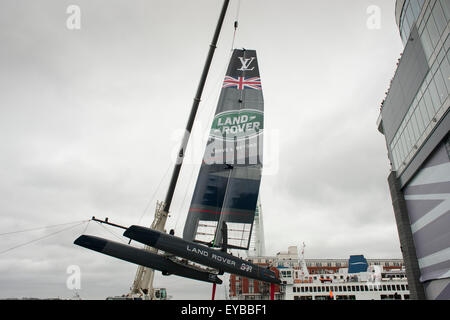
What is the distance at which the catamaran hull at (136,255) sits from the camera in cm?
1252

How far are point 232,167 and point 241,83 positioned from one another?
237 inches

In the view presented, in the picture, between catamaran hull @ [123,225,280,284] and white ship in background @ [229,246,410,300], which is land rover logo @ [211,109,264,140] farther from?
white ship in background @ [229,246,410,300]

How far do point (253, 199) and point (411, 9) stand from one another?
1886 centimetres

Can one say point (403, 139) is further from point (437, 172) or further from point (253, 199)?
point (253, 199)

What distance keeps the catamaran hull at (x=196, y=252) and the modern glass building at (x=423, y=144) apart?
41.9 feet

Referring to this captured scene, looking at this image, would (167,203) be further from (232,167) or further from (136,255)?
(232,167)

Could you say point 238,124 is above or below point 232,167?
above

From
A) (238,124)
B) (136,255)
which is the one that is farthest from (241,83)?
(136,255)

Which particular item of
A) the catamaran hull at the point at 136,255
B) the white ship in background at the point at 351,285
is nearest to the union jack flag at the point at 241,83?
the catamaran hull at the point at 136,255

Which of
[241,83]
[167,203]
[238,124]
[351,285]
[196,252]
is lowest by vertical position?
[196,252]

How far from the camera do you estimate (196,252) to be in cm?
1274

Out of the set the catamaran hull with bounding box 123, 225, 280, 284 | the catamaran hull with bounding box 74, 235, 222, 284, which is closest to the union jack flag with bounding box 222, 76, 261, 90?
the catamaran hull with bounding box 123, 225, 280, 284

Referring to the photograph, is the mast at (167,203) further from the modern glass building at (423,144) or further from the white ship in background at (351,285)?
the white ship in background at (351,285)
